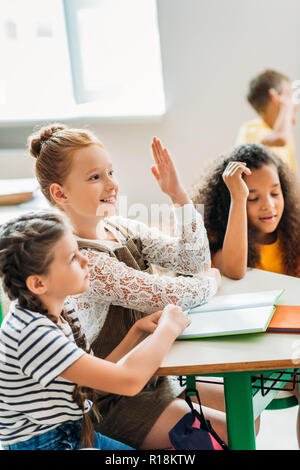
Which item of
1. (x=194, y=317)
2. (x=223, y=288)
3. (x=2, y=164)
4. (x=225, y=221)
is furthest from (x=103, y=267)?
(x=2, y=164)

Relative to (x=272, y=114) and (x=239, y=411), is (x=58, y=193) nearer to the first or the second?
(x=239, y=411)

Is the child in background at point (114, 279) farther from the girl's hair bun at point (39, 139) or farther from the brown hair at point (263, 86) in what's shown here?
the brown hair at point (263, 86)

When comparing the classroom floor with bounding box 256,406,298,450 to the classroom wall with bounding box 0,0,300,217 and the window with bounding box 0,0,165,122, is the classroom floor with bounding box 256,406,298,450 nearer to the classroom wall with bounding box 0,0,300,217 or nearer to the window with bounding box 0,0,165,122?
the classroom wall with bounding box 0,0,300,217

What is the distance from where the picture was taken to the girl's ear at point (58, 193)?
1343mm

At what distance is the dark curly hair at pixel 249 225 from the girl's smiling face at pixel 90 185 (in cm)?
57

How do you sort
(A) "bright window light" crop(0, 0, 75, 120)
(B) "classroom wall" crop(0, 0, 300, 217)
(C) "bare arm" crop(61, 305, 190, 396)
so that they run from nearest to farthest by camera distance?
(C) "bare arm" crop(61, 305, 190, 396)
(B) "classroom wall" crop(0, 0, 300, 217)
(A) "bright window light" crop(0, 0, 75, 120)

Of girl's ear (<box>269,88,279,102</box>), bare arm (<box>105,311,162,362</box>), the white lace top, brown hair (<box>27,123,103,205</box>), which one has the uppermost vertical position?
girl's ear (<box>269,88,279,102</box>)

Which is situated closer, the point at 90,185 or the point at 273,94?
the point at 90,185

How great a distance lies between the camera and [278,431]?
2.04 metres

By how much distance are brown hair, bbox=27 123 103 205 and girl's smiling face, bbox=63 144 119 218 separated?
0.02 meters

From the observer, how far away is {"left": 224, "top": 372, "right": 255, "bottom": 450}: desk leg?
1.08 meters


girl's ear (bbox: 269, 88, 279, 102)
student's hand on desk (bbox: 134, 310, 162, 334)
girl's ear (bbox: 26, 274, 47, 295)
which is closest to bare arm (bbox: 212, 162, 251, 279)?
student's hand on desk (bbox: 134, 310, 162, 334)

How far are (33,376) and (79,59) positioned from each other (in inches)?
116

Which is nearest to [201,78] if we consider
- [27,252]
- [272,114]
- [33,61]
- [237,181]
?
[272,114]
